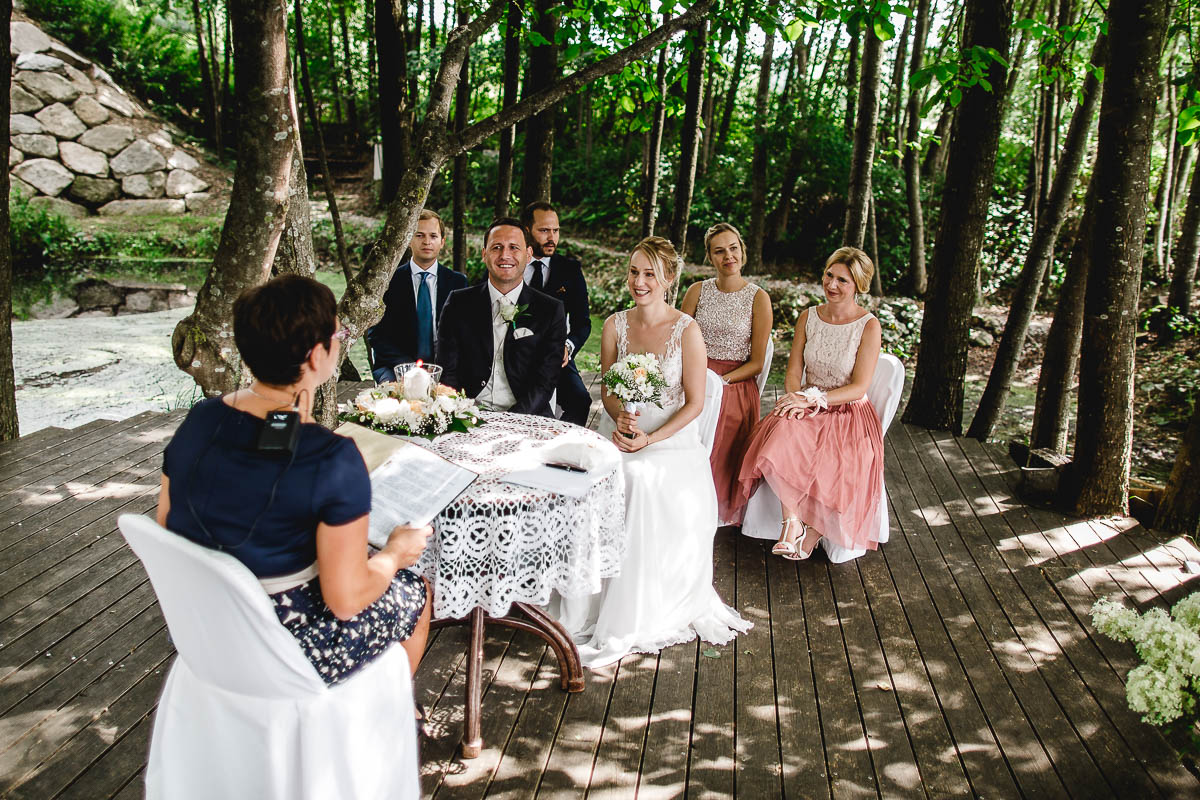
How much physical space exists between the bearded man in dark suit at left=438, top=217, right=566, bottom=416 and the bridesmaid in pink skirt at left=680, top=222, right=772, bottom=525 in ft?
3.15

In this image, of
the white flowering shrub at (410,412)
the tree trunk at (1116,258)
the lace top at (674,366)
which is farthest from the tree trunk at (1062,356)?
the white flowering shrub at (410,412)

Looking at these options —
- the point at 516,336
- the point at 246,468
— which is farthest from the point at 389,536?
the point at 516,336

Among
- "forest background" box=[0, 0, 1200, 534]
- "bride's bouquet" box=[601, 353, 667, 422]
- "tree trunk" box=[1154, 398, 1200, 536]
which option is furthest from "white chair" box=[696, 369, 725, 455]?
"tree trunk" box=[1154, 398, 1200, 536]

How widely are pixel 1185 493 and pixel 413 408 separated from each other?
418cm

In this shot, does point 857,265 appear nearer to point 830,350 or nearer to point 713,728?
point 830,350

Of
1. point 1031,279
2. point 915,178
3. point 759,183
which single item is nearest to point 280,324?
point 1031,279

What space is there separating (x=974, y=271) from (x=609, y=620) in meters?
4.13

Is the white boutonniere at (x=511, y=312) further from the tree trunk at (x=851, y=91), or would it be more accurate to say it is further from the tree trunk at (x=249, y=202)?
the tree trunk at (x=851, y=91)

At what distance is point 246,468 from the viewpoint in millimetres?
1563

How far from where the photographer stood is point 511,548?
2338mm

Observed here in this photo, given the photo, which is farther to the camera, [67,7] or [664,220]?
[67,7]

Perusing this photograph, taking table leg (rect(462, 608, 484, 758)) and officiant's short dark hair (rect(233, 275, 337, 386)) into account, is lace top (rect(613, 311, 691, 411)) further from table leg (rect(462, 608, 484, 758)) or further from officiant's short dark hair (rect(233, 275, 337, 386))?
officiant's short dark hair (rect(233, 275, 337, 386))

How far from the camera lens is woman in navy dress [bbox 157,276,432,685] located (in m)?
1.57

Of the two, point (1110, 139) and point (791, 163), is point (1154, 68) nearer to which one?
point (1110, 139)
